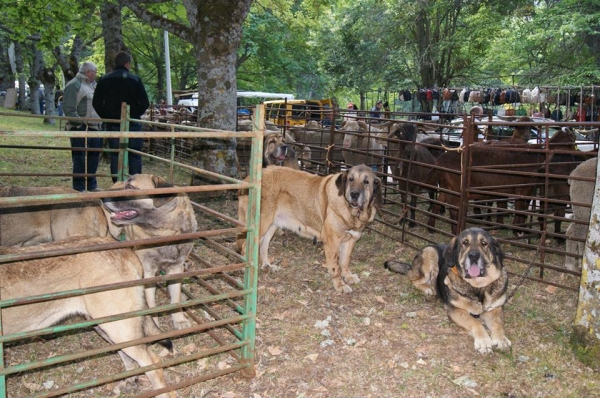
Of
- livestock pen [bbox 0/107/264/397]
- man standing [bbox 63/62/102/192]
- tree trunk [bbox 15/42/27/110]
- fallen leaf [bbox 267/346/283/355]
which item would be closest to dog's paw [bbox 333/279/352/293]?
livestock pen [bbox 0/107/264/397]

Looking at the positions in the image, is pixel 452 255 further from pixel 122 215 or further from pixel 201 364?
pixel 122 215

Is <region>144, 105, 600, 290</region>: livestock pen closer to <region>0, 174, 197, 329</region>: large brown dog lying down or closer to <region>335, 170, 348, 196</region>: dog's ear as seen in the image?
<region>335, 170, 348, 196</region>: dog's ear

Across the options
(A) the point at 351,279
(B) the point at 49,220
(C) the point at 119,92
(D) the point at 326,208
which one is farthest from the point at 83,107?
(A) the point at 351,279

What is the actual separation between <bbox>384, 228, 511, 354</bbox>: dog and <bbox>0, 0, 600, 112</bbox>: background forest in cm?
1566

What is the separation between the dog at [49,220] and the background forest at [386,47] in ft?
49.7

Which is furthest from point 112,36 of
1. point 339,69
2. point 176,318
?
point 339,69

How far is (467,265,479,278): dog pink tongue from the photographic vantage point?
4777mm

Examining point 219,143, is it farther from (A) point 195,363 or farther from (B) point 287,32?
(B) point 287,32

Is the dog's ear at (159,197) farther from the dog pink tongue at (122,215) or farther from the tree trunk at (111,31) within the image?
the tree trunk at (111,31)

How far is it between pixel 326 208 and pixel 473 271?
207cm

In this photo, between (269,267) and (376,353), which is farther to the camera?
(269,267)

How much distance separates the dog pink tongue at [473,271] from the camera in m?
4.78

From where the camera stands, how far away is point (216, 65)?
31.9 ft

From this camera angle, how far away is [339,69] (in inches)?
1325
